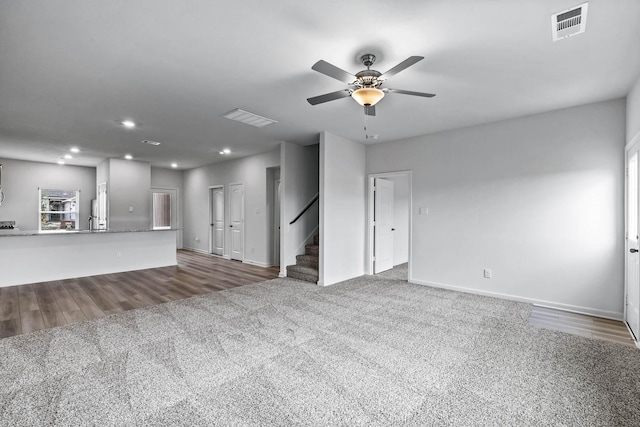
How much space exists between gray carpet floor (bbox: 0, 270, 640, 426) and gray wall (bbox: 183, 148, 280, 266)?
11.3 feet

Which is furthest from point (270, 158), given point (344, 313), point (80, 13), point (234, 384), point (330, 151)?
point (234, 384)

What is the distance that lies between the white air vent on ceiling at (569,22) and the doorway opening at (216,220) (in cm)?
781

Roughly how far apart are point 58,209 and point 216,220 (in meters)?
4.31

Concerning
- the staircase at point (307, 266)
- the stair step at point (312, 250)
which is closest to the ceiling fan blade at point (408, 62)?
the staircase at point (307, 266)

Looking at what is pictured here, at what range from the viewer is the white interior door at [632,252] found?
301cm

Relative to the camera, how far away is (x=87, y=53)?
8.36 feet

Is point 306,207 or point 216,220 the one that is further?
point 216,220

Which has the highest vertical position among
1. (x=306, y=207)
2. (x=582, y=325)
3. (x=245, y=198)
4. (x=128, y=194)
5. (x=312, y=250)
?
(x=128, y=194)

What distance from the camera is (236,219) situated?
26.0 ft

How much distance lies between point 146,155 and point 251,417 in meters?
7.17

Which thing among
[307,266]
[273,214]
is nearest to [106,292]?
[307,266]

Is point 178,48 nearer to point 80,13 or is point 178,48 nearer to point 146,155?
point 80,13

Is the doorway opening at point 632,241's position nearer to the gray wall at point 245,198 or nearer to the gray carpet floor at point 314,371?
the gray carpet floor at point 314,371

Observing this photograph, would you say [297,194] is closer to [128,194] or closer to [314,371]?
[314,371]
